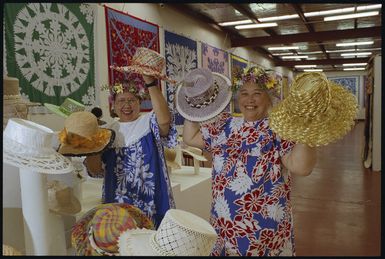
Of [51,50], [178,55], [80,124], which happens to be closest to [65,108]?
[80,124]

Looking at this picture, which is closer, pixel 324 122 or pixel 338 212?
pixel 324 122

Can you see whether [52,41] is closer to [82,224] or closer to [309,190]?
[82,224]

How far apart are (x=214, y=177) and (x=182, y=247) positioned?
0.69 meters

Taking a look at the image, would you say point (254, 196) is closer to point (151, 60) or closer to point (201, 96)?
point (201, 96)

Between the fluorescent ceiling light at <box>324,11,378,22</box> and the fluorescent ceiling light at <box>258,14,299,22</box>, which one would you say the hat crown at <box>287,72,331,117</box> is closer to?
the fluorescent ceiling light at <box>258,14,299,22</box>

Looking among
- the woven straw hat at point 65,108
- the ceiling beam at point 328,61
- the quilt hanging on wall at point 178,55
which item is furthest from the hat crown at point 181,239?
the ceiling beam at point 328,61

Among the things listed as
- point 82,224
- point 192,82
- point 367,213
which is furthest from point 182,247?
point 367,213

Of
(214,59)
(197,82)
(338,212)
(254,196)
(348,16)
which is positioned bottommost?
(338,212)

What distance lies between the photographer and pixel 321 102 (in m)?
1.00

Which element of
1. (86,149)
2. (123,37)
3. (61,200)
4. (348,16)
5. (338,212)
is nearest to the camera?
(61,200)

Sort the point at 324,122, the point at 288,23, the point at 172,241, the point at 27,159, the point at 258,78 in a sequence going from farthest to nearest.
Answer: the point at 288,23 < the point at 258,78 < the point at 324,122 < the point at 27,159 < the point at 172,241

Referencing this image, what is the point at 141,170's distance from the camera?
4.83ft

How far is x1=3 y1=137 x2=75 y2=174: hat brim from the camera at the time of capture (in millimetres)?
885

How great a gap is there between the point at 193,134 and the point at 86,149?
0.47m
